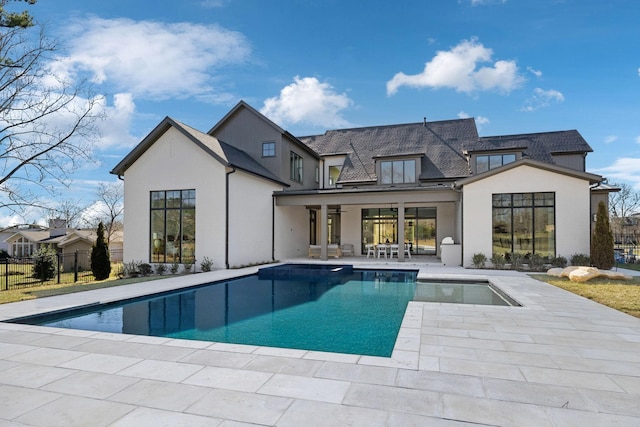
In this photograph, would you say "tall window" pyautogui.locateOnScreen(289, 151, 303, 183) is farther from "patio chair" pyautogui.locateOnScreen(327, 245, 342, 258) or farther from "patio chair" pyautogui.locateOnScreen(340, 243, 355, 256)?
"patio chair" pyautogui.locateOnScreen(340, 243, 355, 256)

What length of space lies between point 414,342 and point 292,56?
52.8 feet

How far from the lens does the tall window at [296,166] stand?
64.4 ft

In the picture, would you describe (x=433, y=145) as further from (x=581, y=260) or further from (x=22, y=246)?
(x=22, y=246)

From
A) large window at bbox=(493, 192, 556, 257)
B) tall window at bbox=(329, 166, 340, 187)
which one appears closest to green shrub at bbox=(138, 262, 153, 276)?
tall window at bbox=(329, 166, 340, 187)

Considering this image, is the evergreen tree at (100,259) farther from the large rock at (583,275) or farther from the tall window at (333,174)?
the large rock at (583,275)

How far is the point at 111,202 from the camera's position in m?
35.6

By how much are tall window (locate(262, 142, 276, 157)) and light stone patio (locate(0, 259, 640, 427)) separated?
13559 mm

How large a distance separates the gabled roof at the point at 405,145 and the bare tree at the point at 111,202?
2177 cm

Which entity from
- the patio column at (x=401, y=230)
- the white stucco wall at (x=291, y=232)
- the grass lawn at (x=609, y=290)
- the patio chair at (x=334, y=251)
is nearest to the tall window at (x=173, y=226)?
the white stucco wall at (x=291, y=232)

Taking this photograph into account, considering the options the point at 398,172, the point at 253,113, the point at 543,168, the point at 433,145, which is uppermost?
the point at 253,113

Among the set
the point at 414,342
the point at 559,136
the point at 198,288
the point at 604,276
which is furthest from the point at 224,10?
the point at 559,136

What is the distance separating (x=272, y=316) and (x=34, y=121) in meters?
12.2

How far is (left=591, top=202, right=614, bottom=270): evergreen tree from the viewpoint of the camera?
13.2m

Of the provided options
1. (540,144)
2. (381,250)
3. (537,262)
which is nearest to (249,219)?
(381,250)
